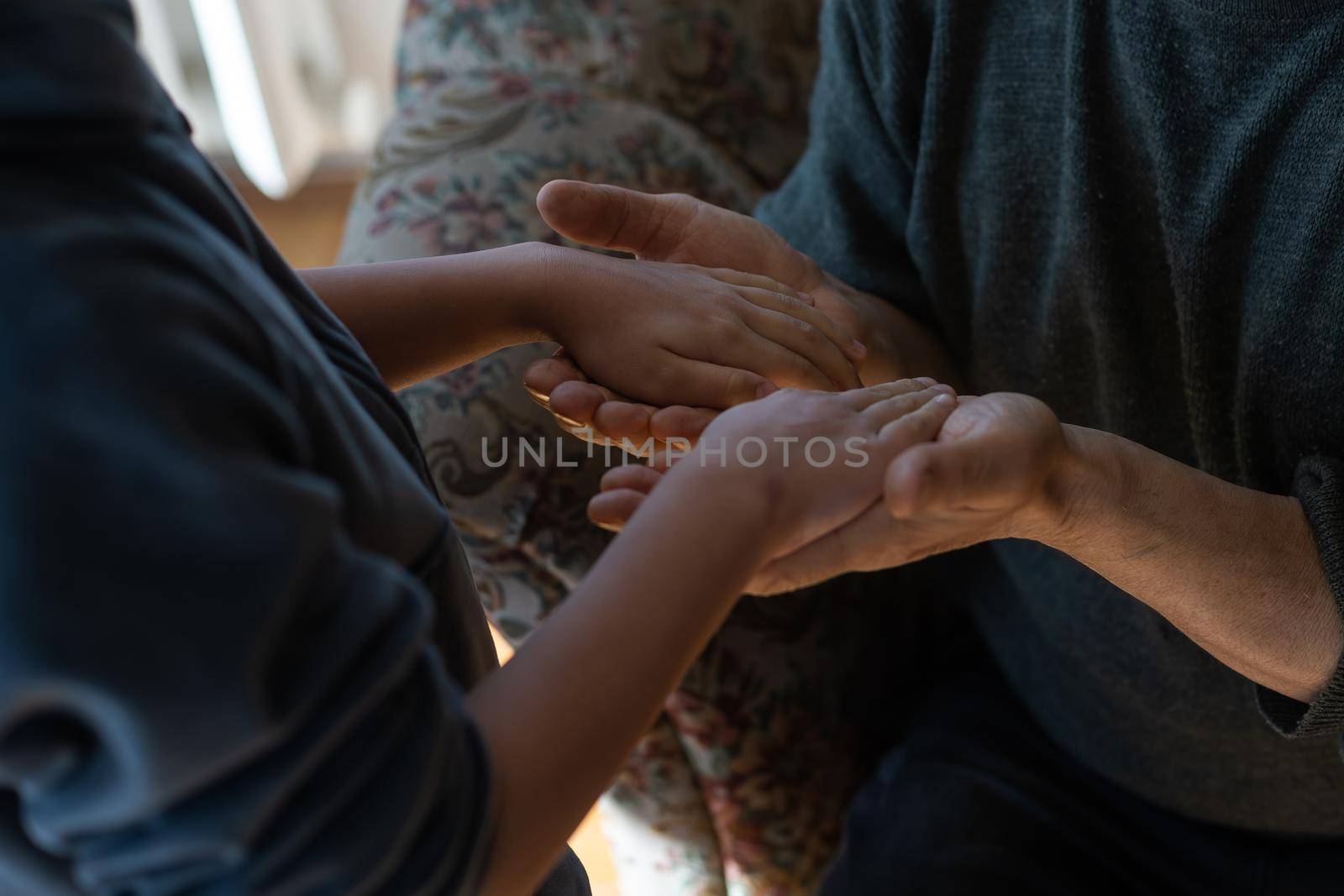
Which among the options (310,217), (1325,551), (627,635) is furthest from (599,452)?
(310,217)

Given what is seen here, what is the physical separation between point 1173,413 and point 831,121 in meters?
0.34

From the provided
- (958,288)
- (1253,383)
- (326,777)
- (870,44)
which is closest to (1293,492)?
(1253,383)

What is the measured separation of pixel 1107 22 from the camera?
70 cm

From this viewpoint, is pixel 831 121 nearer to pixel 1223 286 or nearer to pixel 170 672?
pixel 1223 286

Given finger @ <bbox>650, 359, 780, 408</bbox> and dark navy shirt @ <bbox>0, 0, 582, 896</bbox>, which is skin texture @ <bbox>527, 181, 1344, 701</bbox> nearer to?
finger @ <bbox>650, 359, 780, 408</bbox>

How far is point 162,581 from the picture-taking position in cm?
32

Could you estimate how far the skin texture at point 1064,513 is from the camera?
1.77 ft

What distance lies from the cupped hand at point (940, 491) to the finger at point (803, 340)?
10 cm

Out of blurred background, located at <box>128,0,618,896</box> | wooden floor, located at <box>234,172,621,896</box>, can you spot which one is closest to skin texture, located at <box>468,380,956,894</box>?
blurred background, located at <box>128,0,618,896</box>

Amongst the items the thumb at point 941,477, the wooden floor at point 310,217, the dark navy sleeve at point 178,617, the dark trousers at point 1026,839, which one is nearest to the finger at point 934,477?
the thumb at point 941,477

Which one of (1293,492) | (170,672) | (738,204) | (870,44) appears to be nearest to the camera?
(170,672)

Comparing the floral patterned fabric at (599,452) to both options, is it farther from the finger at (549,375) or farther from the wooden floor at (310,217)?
the wooden floor at (310,217)

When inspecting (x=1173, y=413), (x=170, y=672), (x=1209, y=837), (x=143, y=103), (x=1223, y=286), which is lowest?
(x=1209, y=837)

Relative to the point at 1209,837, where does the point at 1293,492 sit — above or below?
above
